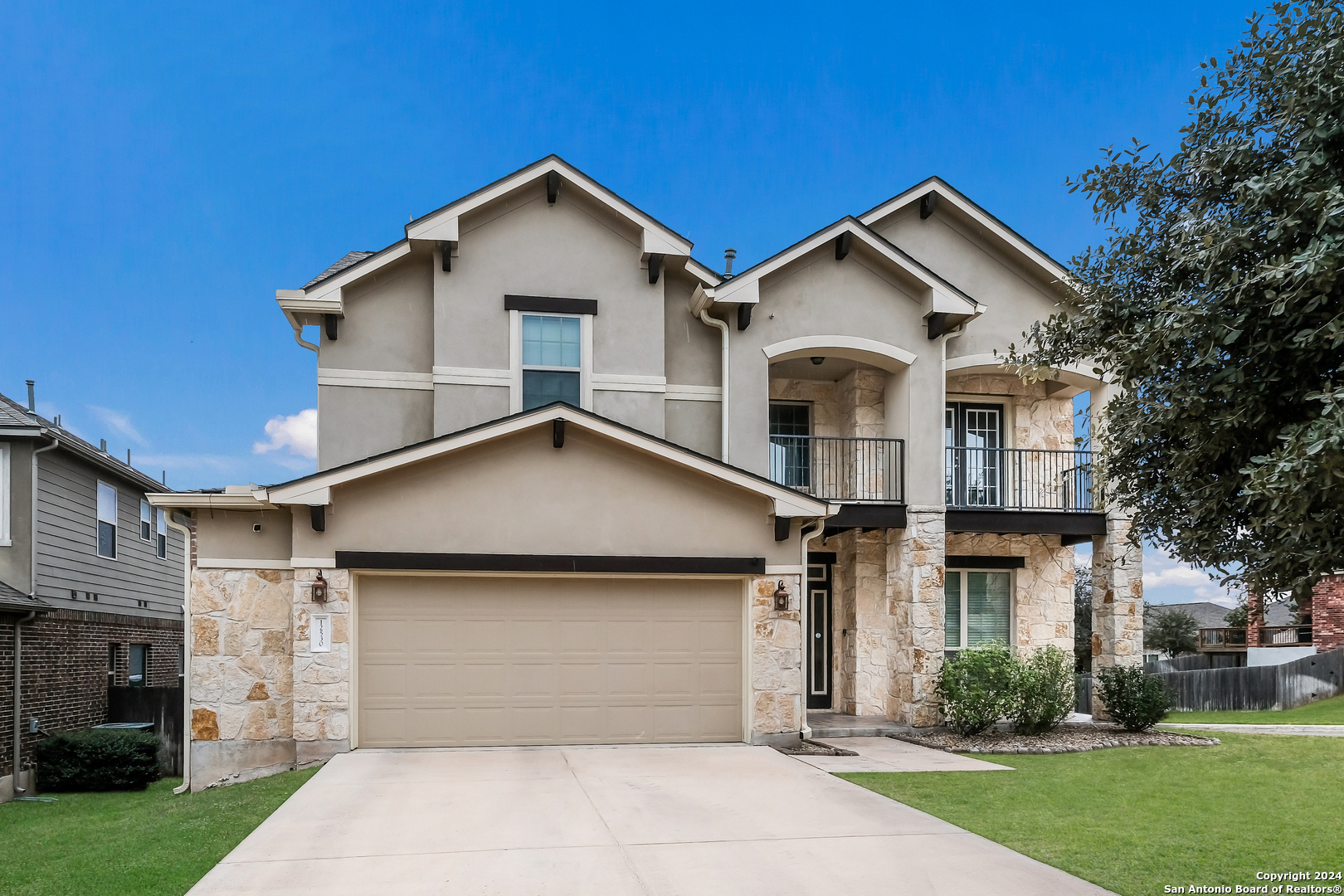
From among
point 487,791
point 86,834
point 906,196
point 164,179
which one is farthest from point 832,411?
point 164,179

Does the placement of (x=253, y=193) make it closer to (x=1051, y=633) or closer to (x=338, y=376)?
(x=338, y=376)

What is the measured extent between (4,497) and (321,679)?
26.1 feet

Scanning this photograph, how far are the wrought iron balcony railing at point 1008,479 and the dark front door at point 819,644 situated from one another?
9.04 ft

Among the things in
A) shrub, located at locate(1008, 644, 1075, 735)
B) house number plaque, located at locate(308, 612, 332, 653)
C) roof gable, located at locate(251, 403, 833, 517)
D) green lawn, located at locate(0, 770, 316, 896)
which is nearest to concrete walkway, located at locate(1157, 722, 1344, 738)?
shrub, located at locate(1008, 644, 1075, 735)

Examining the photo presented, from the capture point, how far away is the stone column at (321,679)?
11719mm

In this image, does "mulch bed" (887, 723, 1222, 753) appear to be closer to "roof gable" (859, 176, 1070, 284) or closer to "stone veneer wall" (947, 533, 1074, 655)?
"stone veneer wall" (947, 533, 1074, 655)

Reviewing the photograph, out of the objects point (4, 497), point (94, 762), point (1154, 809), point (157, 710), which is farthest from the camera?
point (157, 710)

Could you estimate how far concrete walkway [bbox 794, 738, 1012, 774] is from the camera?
11547 mm

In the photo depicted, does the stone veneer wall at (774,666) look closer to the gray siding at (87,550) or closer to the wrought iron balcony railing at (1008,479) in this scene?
the wrought iron balcony railing at (1008,479)

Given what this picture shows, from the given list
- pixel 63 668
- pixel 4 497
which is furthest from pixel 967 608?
pixel 4 497

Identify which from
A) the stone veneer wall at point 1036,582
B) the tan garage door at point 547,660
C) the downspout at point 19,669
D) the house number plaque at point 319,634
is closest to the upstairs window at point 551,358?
the tan garage door at point 547,660

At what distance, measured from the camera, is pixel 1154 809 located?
9.27 meters

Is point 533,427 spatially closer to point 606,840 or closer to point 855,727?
point 606,840

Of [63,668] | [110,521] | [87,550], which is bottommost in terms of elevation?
[63,668]
